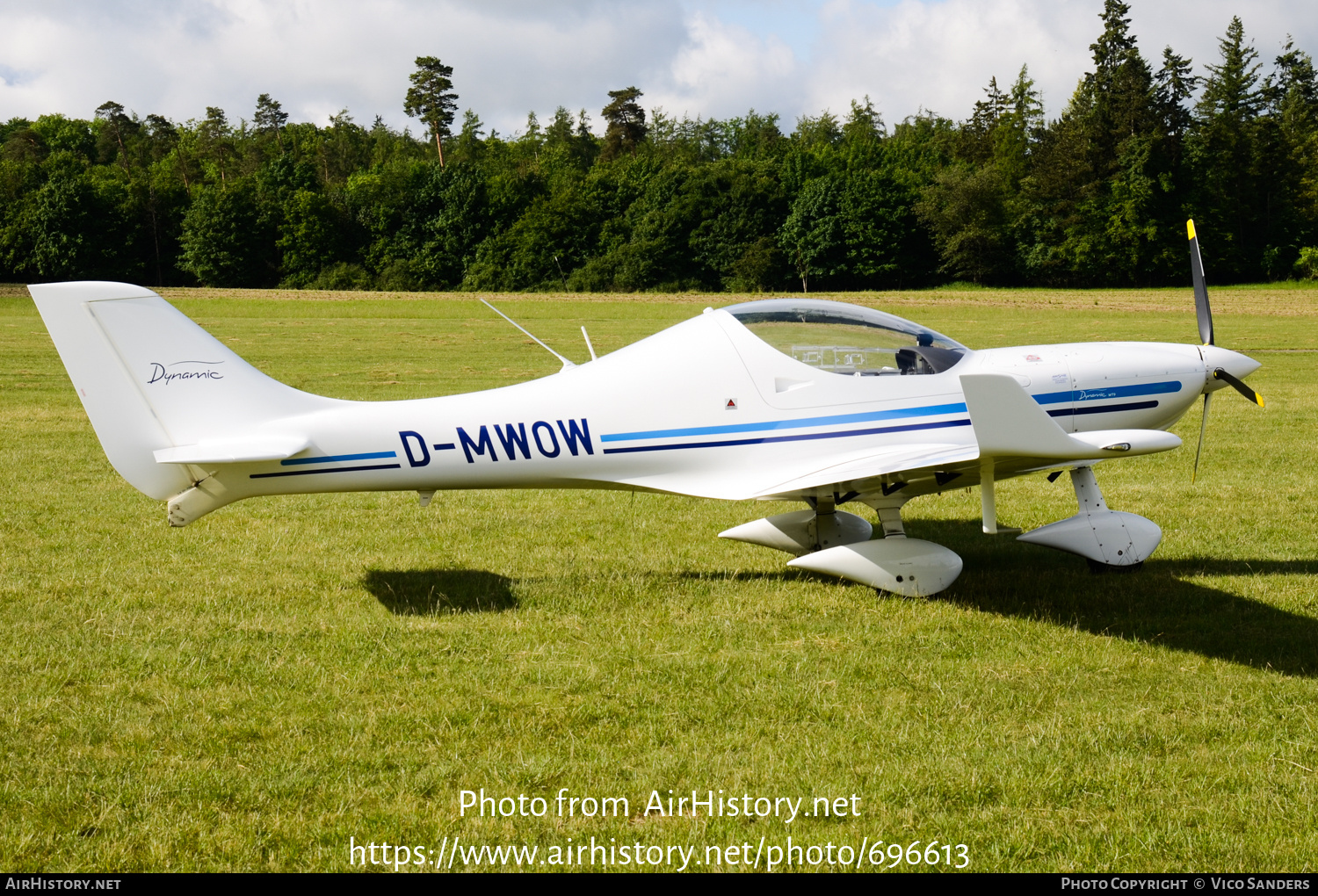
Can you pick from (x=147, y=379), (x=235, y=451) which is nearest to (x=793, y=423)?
(x=235, y=451)

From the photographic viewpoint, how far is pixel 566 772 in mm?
4246

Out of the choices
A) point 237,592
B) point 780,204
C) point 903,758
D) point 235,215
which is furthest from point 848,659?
point 235,215

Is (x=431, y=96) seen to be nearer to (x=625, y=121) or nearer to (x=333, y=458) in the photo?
(x=625, y=121)

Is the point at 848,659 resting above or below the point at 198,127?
below

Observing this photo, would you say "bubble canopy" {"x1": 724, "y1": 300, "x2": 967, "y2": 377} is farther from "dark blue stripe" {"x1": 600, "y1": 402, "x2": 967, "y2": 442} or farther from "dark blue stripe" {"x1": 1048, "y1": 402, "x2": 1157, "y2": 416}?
"dark blue stripe" {"x1": 1048, "y1": 402, "x2": 1157, "y2": 416}

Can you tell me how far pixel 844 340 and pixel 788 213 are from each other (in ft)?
214

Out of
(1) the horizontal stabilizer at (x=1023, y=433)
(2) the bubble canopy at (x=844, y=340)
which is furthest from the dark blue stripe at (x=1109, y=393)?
(1) the horizontal stabilizer at (x=1023, y=433)

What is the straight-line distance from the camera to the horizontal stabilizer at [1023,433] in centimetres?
566

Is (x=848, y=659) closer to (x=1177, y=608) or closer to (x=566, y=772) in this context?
(x=566, y=772)

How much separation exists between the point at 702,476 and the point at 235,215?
7517 cm

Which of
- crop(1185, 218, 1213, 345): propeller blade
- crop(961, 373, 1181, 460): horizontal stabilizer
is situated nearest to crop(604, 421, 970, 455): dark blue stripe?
crop(961, 373, 1181, 460): horizontal stabilizer

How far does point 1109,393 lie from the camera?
23.7 feet

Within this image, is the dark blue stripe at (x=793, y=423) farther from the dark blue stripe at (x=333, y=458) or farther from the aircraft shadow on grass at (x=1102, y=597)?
the dark blue stripe at (x=333, y=458)
